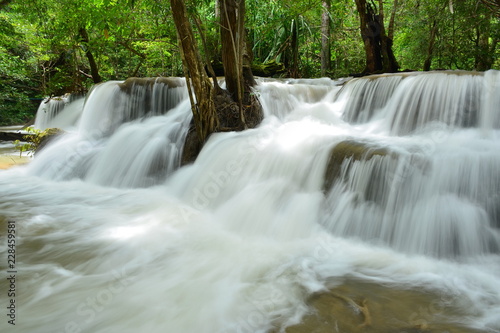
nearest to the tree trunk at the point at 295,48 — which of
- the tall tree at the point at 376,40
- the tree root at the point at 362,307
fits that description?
the tall tree at the point at 376,40

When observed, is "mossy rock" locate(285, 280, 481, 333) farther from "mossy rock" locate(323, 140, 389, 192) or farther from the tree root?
"mossy rock" locate(323, 140, 389, 192)

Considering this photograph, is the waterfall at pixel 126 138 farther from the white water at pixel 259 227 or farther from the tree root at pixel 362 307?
the tree root at pixel 362 307

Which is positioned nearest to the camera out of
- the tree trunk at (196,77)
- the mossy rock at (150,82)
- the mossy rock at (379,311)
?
the mossy rock at (379,311)

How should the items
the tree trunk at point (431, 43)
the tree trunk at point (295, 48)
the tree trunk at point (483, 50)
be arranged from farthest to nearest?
the tree trunk at point (295, 48) < the tree trunk at point (431, 43) < the tree trunk at point (483, 50)

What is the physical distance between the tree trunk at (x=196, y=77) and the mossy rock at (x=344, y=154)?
2.52 meters

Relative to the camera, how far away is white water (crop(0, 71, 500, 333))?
2.28m

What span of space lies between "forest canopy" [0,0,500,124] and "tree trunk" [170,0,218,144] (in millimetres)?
452

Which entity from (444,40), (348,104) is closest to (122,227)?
(348,104)

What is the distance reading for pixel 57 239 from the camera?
3.29 metres

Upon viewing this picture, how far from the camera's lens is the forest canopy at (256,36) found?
7.39m

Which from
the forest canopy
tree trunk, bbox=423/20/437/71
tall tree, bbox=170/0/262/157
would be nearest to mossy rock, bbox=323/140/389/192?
tall tree, bbox=170/0/262/157

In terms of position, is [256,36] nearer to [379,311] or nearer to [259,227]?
[259,227]

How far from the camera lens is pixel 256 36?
11.7m

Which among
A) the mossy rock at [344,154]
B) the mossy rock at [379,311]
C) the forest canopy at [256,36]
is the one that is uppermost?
the forest canopy at [256,36]
